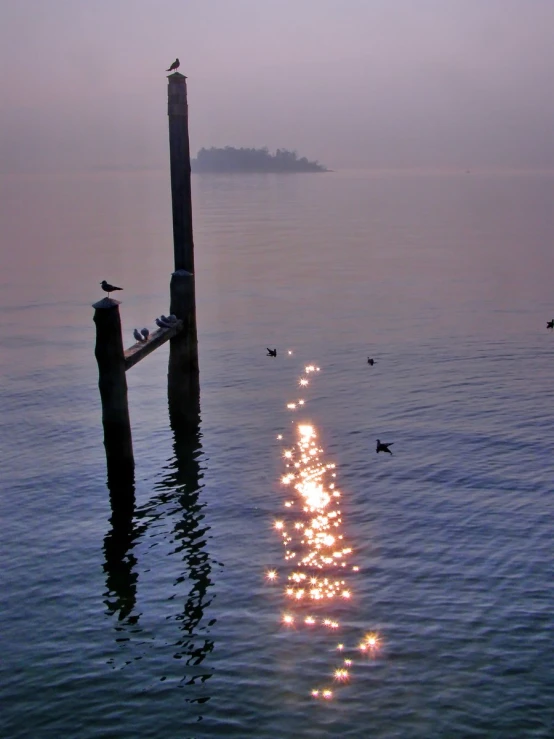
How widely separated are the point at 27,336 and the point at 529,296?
77.3 ft

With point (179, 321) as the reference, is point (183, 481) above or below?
below

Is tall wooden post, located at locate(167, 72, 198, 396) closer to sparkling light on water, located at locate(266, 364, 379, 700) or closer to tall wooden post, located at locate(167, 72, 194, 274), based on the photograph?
tall wooden post, located at locate(167, 72, 194, 274)

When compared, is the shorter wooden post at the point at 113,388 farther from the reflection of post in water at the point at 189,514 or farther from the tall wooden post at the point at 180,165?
the tall wooden post at the point at 180,165

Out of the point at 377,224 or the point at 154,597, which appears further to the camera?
the point at 377,224

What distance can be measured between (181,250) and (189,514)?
665cm

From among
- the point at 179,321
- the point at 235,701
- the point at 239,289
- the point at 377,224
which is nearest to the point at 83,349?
the point at 179,321

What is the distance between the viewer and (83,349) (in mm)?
30641

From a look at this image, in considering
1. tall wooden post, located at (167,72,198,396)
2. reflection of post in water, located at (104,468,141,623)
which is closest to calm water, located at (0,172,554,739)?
reflection of post in water, located at (104,468,141,623)

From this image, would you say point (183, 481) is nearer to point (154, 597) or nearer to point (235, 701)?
point (154, 597)

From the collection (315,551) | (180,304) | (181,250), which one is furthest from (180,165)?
(315,551)

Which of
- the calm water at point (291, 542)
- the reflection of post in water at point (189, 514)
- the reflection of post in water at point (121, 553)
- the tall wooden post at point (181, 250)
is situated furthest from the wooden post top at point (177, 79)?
the reflection of post in water at point (121, 553)

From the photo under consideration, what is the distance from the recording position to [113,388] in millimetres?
15281

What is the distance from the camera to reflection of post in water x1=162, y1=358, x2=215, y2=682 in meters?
11.5

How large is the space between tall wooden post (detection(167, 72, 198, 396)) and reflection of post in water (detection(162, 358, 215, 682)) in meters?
0.03
